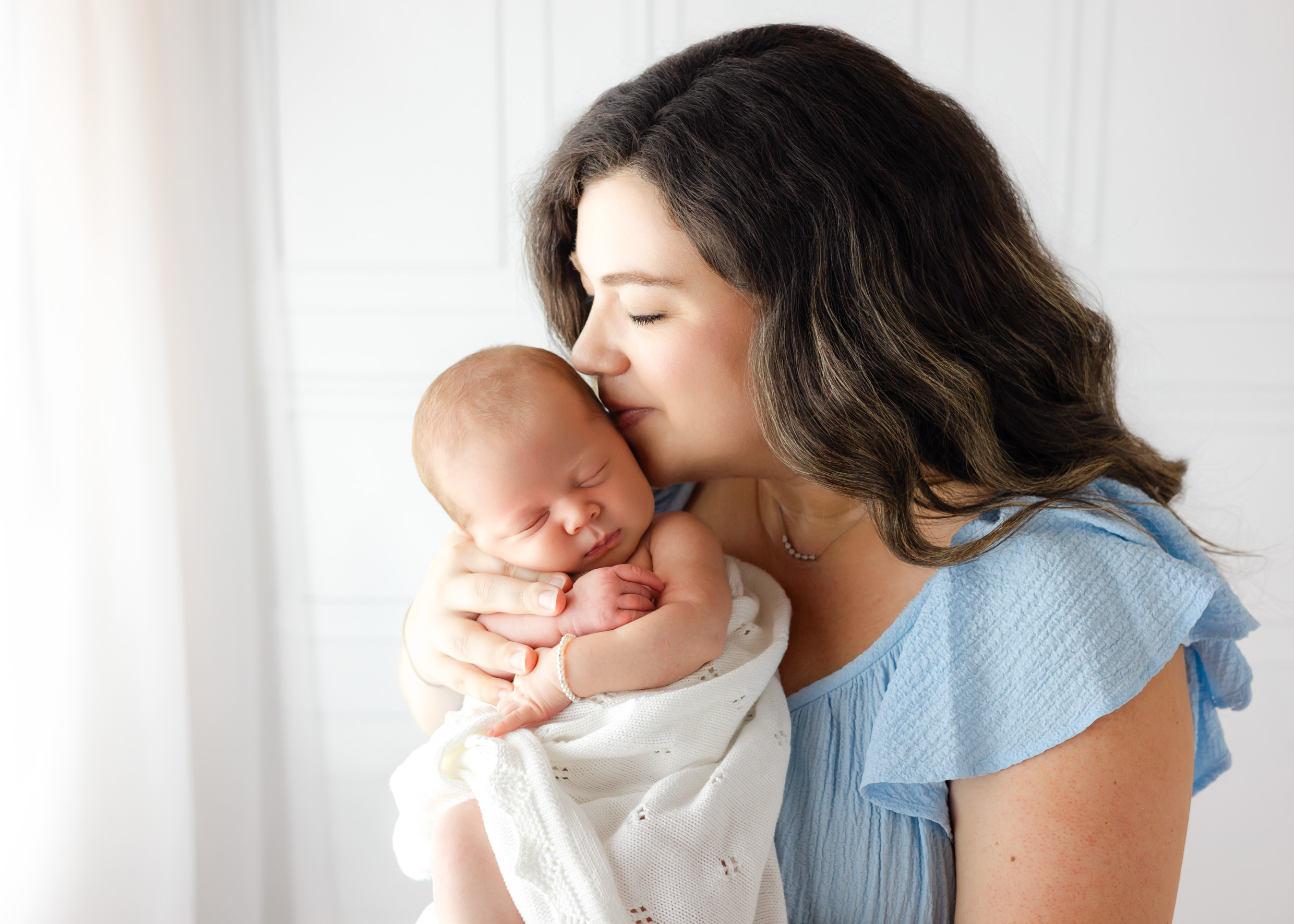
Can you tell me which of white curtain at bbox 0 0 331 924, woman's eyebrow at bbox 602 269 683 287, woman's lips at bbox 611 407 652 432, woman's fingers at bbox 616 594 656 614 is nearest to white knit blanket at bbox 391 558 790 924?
woman's fingers at bbox 616 594 656 614

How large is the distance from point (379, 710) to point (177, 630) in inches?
29.9

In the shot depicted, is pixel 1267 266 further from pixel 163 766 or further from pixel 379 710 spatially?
pixel 163 766

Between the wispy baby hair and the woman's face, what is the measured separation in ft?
0.18

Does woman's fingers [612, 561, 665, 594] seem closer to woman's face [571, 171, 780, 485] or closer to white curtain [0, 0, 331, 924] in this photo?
woman's face [571, 171, 780, 485]

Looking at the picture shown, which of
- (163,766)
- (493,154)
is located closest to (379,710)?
(163,766)

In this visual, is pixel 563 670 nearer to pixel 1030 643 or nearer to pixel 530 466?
pixel 530 466

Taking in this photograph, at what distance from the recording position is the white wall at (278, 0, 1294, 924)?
6.96 ft

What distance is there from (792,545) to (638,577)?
37 centimetres

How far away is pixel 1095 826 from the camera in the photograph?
3.12ft

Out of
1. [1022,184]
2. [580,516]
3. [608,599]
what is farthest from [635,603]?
[1022,184]

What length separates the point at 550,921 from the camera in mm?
908

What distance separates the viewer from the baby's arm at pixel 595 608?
110 cm

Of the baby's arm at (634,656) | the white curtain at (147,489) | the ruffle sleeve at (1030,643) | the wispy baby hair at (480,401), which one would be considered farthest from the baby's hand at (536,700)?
the white curtain at (147,489)

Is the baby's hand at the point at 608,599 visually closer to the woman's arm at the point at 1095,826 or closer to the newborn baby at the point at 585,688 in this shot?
the newborn baby at the point at 585,688
